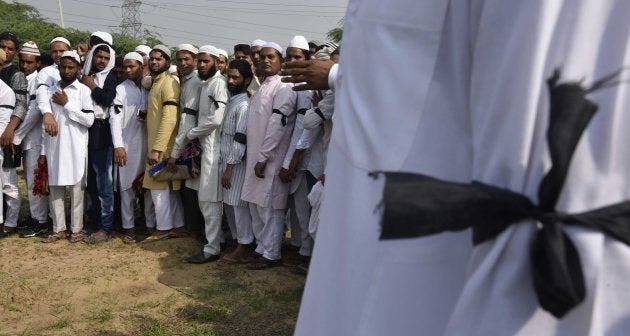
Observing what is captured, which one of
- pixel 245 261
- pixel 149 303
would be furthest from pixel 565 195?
pixel 245 261

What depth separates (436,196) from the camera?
752 mm

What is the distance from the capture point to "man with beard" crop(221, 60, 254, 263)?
5.13 metres

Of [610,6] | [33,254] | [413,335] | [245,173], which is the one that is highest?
[610,6]

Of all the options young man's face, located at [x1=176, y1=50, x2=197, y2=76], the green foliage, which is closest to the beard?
young man's face, located at [x1=176, y1=50, x2=197, y2=76]

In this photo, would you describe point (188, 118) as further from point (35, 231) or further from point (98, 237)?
point (35, 231)

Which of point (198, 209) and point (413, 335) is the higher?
point (413, 335)

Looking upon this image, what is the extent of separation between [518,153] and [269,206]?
14.0ft

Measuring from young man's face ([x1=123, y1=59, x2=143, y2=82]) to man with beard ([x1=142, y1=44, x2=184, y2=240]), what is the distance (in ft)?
0.58

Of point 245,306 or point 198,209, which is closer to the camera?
point 245,306

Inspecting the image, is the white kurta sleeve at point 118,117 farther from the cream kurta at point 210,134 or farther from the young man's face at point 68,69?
the cream kurta at point 210,134

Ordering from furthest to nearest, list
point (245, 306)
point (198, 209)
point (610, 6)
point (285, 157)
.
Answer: point (198, 209), point (285, 157), point (245, 306), point (610, 6)

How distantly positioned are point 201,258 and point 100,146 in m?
1.61

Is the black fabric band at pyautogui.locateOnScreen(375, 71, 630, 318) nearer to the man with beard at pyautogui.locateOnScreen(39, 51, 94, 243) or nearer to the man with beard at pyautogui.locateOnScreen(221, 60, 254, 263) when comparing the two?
the man with beard at pyautogui.locateOnScreen(221, 60, 254, 263)

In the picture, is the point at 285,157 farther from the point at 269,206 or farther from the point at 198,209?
the point at 198,209
